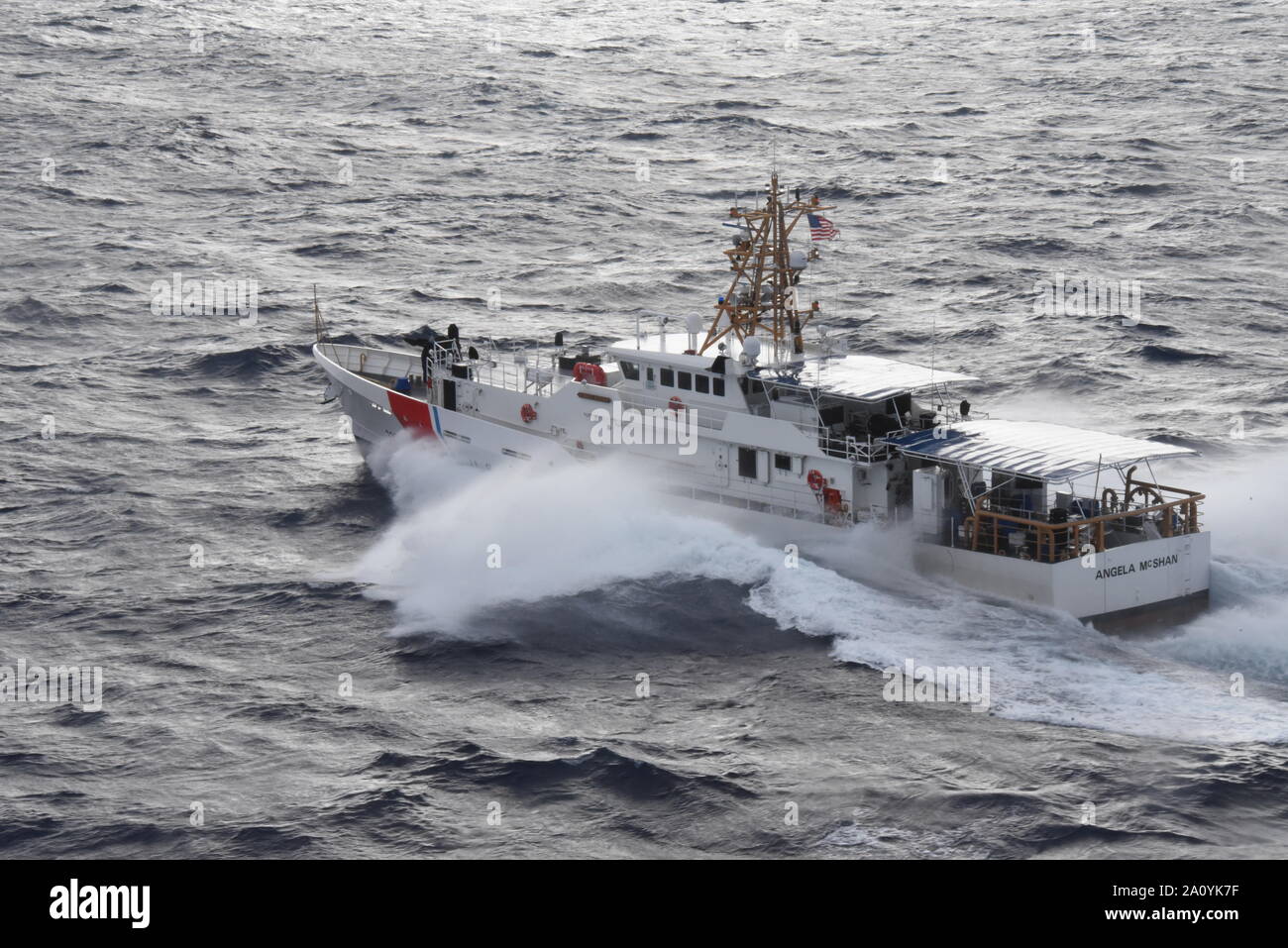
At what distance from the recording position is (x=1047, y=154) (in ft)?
262

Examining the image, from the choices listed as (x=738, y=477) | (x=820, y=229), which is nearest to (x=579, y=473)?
(x=738, y=477)

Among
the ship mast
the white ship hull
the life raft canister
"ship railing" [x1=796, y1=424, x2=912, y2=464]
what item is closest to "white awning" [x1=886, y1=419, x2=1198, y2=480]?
"ship railing" [x1=796, y1=424, x2=912, y2=464]

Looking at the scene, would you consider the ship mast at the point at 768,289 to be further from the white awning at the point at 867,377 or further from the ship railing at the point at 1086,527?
the ship railing at the point at 1086,527

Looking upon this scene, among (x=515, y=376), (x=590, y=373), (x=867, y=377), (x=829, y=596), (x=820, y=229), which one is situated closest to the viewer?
(x=829, y=596)

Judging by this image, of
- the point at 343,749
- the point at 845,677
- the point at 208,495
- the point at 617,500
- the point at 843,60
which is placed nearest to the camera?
the point at 343,749

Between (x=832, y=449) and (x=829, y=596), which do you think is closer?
(x=829, y=596)

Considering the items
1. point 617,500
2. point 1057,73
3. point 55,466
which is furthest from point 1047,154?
point 55,466

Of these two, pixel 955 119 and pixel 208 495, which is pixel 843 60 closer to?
pixel 955 119

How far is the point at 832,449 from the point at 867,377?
2.24 metres

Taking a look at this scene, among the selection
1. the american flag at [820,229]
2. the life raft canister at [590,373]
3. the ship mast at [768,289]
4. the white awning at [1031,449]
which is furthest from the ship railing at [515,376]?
the white awning at [1031,449]

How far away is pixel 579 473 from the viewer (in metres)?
44.8

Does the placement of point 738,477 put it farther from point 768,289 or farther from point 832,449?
point 768,289

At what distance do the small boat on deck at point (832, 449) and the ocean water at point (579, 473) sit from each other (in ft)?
3.83
